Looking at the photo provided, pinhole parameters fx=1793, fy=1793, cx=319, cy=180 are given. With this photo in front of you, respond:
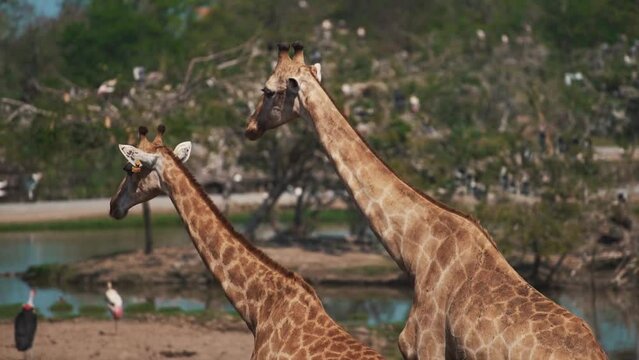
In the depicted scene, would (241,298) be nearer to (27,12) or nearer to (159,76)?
(159,76)

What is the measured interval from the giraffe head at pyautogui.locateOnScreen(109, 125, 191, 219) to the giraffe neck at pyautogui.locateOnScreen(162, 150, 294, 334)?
9 centimetres

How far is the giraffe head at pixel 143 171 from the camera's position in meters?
13.7

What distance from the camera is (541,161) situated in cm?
3747

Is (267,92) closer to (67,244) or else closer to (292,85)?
(292,85)

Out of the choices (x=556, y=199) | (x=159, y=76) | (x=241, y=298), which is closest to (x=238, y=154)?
(x=159, y=76)

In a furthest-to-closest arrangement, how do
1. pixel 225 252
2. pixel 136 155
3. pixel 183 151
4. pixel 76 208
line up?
pixel 76 208, pixel 183 151, pixel 136 155, pixel 225 252

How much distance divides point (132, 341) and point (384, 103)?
55.0 ft

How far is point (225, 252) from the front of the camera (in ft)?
43.4

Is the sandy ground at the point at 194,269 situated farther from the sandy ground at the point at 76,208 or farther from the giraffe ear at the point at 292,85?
the giraffe ear at the point at 292,85

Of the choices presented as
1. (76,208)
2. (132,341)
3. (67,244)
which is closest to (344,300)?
(132,341)

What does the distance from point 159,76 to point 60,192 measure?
13.2 meters

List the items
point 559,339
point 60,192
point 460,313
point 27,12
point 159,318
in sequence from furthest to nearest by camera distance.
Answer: point 27,12
point 60,192
point 159,318
point 460,313
point 559,339

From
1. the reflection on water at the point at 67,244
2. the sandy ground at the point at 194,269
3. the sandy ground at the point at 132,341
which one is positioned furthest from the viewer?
the reflection on water at the point at 67,244

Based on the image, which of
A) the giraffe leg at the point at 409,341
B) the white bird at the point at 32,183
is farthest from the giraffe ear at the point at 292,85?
the white bird at the point at 32,183
